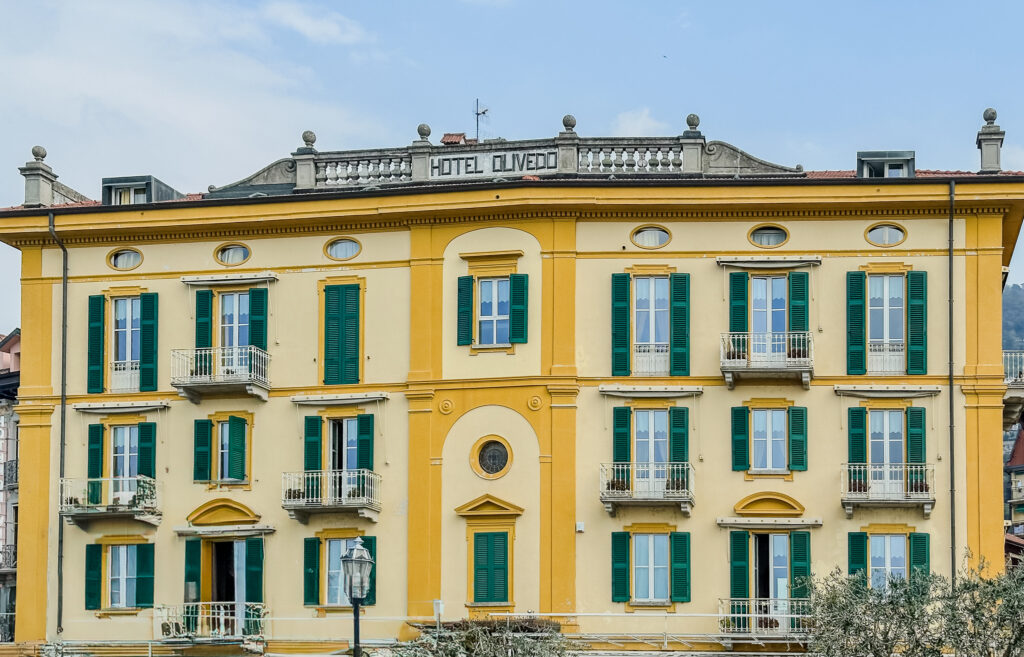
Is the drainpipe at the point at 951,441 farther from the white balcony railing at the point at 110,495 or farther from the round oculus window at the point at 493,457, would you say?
the white balcony railing at the point at 110,495

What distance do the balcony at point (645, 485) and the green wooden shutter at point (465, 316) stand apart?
491cm

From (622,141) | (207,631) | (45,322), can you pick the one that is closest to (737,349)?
(622,141)

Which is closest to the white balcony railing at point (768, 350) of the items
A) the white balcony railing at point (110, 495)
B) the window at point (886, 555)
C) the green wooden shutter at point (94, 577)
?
the window at point (886, 555)

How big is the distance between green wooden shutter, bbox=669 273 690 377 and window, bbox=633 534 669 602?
426 cm

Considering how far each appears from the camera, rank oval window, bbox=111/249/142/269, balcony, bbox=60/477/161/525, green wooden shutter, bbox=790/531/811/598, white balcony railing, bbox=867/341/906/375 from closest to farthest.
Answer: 1. green wooden shutter, bbox=790/531/811/598
2. white balcony railing, bbox=867/341/906/375
3. balcony, bbox=60/477/161/525
4. oval window, bbox=111/249/142/269

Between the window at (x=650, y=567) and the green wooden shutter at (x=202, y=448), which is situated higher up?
the green wooden shutter at (x=202, y=448)

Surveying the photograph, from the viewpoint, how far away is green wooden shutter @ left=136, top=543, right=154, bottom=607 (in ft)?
169

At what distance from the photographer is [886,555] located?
160 feet

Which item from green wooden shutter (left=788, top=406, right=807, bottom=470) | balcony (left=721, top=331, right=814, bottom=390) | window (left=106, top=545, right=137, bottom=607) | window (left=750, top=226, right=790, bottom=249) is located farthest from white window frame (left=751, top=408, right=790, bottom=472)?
window (left=106, top=545, right=137, bottom=607)

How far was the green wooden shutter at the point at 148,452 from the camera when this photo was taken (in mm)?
52188

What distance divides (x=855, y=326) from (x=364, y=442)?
42.4ft

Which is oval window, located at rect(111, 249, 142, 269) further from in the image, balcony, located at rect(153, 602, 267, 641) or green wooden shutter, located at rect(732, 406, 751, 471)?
green wooden shutter, located at rect(732, 406, 751, 471)

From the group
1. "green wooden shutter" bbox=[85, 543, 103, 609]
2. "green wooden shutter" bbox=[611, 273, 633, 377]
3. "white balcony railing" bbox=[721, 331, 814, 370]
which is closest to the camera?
"white balcony railing" bbox=[721, 331, 814, 370]

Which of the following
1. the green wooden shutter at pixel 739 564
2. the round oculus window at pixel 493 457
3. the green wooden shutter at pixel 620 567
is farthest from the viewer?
the round oculus window at pixel 493 457
